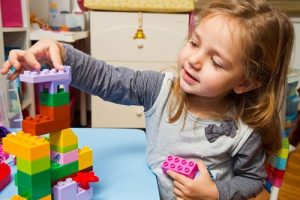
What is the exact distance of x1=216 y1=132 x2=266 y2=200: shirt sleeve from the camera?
668mm

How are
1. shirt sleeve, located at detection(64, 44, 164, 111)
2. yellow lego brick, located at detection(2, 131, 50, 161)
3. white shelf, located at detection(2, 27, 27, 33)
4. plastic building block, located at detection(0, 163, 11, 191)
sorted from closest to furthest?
yellow lego brick, located at detection(2, 131, 50, 161) → plastic building block, located at detection(0, 163, 11, 191) → shirt sleeve, located at detection(64, 44, 164, 111) → white shelf, located at detection(2, 27, 27, 33)

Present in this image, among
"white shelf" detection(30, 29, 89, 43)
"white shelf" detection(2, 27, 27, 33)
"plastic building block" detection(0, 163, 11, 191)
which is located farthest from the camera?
"white shelf" detection(30, 29, 89, 43)

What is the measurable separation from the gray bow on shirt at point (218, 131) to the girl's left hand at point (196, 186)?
8 cm

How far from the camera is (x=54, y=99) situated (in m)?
0.44

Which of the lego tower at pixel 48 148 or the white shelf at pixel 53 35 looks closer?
the lego tower at pixel 48 148

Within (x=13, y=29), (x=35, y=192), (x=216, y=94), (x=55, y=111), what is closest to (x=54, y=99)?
(x=55, y=111)

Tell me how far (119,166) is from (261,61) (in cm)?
34

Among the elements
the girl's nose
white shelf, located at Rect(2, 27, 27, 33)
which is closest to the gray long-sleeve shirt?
the girl's nose

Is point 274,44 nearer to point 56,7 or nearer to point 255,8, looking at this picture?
point 255,8

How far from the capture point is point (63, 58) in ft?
1.95

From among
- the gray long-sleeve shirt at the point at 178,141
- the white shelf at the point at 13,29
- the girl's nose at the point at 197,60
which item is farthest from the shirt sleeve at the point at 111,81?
the white shelf at the point at 13,29

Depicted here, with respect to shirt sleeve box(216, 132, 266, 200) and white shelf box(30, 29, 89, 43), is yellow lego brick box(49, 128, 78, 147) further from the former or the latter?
white shelf box(30, 29, 89, 43)

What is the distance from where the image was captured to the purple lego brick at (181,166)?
0.61m

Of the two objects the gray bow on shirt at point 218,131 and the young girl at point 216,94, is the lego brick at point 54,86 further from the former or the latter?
the gray bow on shirt at point 218,131
